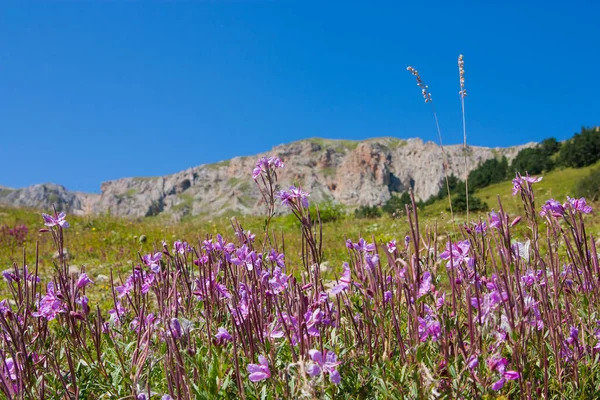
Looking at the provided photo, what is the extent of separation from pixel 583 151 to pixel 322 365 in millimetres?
54603

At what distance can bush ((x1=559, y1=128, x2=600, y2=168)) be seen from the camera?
47031 millimetres

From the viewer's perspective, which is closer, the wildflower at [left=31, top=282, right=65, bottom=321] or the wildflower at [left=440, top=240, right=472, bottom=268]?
the wildflower at [left=440, top=240, right=472, bottom=268]

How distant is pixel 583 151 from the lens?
1864 inches

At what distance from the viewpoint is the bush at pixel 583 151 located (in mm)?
47031

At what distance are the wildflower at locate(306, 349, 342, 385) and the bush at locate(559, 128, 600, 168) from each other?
53.7m

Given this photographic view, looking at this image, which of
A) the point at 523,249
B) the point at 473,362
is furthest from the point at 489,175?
the point at 473,362

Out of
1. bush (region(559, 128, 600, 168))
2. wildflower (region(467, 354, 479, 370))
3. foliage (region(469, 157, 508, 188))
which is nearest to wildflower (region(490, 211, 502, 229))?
wildflower (region(467, 354, 479, 370))

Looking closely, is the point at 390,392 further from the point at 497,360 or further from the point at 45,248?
the point at 45,248

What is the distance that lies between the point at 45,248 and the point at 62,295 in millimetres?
10786

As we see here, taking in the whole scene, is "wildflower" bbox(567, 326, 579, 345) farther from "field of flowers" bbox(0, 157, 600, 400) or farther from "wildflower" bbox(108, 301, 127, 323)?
"wildflower" bbox(108, 301, 127, 323)

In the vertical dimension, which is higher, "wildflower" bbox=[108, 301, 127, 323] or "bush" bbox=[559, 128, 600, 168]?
"bush" bbox=[559, 128, 600, 168]

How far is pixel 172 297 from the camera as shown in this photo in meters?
2.23

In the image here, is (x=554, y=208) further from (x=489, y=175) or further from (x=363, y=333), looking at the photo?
(x=489, y=175)

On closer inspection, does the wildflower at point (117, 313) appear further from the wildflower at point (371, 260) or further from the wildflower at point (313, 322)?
the wildflower at point (371, 260)
